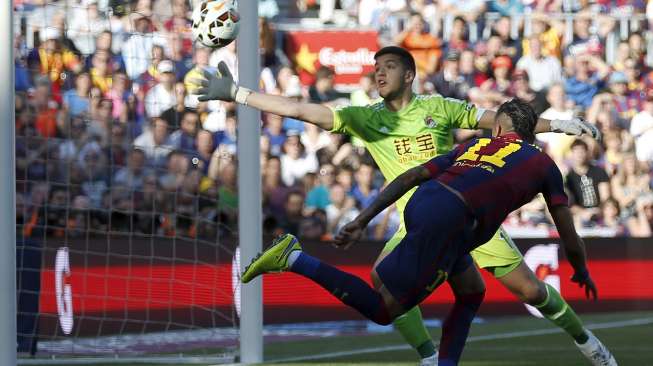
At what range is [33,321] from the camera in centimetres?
1204

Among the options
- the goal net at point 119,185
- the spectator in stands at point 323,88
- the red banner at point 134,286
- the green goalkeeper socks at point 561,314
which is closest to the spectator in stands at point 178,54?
the goal net at point 119,185

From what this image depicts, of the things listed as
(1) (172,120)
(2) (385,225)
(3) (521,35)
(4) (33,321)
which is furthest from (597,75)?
(4) (33,321)

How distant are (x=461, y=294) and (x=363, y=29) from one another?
467 inches

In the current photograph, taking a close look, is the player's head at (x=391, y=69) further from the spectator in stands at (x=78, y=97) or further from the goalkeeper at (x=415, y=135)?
the spectator in stands at (x=78, y=97)

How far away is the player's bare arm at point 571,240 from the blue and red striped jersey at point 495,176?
62 mm

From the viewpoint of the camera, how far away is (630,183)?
16531 millimetres

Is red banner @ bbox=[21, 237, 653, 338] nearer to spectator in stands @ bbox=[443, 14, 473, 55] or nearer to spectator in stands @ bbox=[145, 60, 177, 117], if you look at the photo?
spectator in stands @ bbox=[145, 60, 177, 117]

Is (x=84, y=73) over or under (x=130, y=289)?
over

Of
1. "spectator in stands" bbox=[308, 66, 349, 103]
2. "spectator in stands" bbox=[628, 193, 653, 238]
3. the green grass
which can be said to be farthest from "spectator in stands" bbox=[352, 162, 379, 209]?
"spectator in stands" bbox=[628, 193, 653, 238]

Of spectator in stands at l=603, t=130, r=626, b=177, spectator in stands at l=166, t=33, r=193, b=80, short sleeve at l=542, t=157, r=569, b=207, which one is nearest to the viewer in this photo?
short sleeve at l=542, t=157, r=569, b=207

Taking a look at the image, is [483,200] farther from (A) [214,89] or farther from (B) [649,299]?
(B) [649,299]

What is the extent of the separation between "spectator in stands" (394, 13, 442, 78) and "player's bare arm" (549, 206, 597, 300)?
10.8 m

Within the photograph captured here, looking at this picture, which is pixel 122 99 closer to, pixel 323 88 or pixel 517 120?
pixel 323 88

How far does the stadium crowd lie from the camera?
12.7 meters
